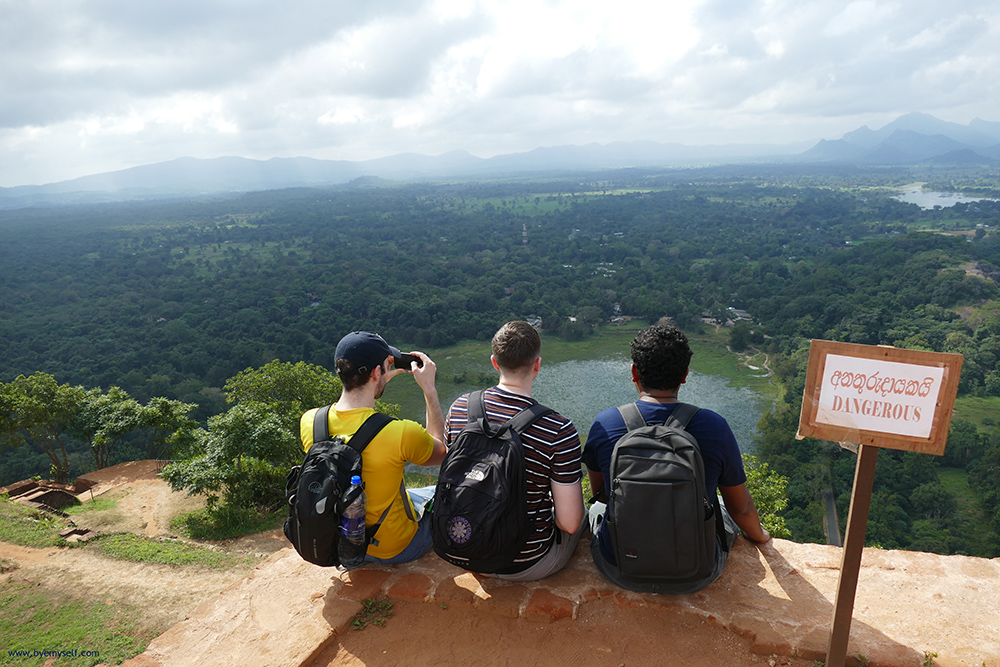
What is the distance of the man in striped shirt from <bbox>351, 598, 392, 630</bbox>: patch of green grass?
770 millimetres

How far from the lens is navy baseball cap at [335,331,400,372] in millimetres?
3199

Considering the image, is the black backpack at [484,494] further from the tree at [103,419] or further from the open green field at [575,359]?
the open green field at [575,359]

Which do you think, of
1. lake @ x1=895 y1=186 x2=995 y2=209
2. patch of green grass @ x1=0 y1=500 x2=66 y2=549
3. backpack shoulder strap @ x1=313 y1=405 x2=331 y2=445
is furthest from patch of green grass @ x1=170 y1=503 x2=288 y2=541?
lake @ x1=895 y1=186 x2=995 y2=209

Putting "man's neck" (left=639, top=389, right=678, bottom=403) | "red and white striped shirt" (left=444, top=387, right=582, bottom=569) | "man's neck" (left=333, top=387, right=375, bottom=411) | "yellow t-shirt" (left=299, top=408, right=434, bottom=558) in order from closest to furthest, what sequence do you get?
1. "red and white striped shirt" (left=444, top=387, right=582, bottom=569)
2. "man's neck" (left=639, top=389, right=678, bottom=403)
3. "yellow t-shirt" (left=299, top=408, right=434, bottom=558)
4. "man's neck" (left=333, top=387, right=375, bottom=411)

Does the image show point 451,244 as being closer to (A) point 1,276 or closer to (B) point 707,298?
(B) point 707,298

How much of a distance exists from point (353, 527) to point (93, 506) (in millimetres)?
12661

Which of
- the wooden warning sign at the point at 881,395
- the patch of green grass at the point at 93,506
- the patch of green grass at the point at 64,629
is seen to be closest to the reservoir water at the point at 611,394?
the patch of green grass at the point at 93,506

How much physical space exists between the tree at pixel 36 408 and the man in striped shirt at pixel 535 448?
16934 mm

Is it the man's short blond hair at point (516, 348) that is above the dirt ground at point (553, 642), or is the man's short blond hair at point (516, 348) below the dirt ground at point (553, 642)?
above

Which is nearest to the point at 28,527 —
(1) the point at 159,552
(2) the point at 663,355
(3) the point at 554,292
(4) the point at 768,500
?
(1) the point at 159,552

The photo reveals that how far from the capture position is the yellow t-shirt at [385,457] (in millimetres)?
3133

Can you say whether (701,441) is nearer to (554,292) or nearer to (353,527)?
(353,527)

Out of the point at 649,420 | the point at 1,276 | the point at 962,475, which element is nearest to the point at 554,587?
the point at 649,420

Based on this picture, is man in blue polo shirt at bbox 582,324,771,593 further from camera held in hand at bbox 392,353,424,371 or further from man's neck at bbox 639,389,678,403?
camera held in hand at bbox 392,353,424,371
